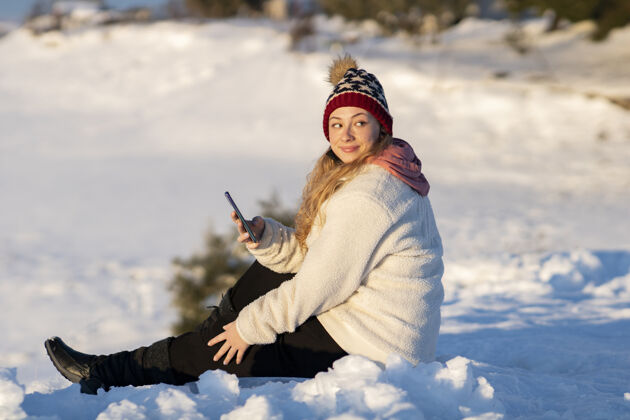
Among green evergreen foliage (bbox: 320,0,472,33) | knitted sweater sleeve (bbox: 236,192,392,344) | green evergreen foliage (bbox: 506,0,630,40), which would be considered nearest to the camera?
knitted sweater sleeve (bbox: 236,192,392,344)

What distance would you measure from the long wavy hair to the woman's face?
0.02 m

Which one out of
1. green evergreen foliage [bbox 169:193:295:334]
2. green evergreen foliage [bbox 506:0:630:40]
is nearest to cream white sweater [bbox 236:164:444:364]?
green evergreen foliage [bbox 169:193:295:334]

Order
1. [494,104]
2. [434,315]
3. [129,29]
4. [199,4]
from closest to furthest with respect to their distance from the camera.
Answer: [434,315] → [494,104] → [129,29] → [199,4]

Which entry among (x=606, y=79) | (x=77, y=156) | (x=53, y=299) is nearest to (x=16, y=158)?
(x=77, y=156)

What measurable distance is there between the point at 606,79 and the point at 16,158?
10.6m

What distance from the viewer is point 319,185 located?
2025 millimetres

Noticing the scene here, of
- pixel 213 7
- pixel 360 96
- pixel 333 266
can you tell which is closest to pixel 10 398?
pixel 333 266

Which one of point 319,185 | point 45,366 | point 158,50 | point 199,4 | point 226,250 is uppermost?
point 199,4

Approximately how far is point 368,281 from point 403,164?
364mm

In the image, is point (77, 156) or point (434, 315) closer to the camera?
point (434, 315)

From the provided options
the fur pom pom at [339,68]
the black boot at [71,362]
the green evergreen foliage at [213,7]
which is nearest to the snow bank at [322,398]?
the black boot at [71,362]

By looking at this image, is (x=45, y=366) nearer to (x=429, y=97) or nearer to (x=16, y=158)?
(x=16, y=158)

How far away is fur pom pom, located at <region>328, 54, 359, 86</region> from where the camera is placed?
221cm

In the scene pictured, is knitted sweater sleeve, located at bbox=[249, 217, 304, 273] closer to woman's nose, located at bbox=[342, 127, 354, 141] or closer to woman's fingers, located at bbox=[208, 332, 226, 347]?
woman's fingers, located at bbox=[208, 332, 226, 347]
